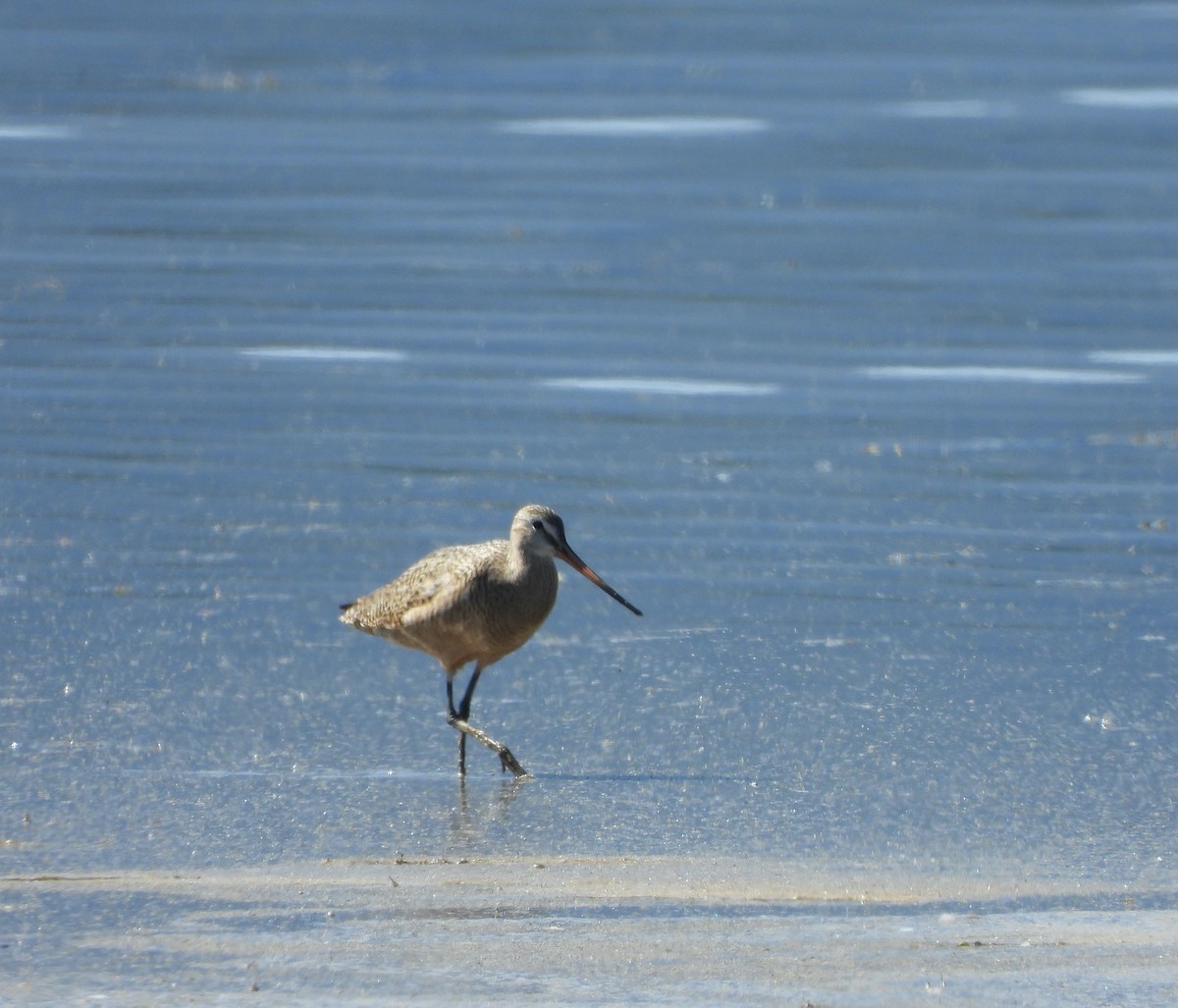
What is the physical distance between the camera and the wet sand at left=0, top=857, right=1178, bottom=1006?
4023 mm

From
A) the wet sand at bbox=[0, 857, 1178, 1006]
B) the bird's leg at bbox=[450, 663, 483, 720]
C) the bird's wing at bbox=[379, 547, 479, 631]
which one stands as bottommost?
the bird's leg at bbox=[450, 663, 483, 720]

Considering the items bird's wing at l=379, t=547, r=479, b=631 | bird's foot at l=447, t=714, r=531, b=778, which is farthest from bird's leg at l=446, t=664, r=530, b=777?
bird's wing at l=379, t=547, r=479, b=631

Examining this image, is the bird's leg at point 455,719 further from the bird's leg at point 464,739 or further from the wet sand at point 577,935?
the wet sand at point 577,935

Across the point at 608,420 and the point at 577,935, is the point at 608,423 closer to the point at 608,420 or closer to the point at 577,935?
the point at 608,420

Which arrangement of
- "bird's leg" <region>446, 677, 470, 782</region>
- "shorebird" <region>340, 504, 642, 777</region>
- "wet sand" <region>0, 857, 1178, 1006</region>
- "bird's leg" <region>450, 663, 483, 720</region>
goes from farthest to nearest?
"shorebird" <region>340, 504, 642, 777</region> → "bird's leg" <region>450, 663, 483, 720</region> → "bird's leg" <region>446, 677, 470, 782</region> → "wet sand" <region>0, 857, 1178, 1006</region>

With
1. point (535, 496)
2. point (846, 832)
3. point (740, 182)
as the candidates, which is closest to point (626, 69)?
point (740, 182)

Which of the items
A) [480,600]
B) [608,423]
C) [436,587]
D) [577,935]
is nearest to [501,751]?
[480,600]

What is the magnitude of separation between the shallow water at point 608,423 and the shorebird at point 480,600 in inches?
6.2

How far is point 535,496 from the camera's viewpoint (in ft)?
28.1

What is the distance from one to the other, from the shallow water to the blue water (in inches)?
0.9

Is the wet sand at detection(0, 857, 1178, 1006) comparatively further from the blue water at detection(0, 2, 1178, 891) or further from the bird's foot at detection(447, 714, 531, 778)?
the bird's foot at detection(447, 714, 531, 778)

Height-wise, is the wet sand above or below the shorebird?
above

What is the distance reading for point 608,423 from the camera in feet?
30.5

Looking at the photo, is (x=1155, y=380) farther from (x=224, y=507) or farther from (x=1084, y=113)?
(x=224, y=507)
